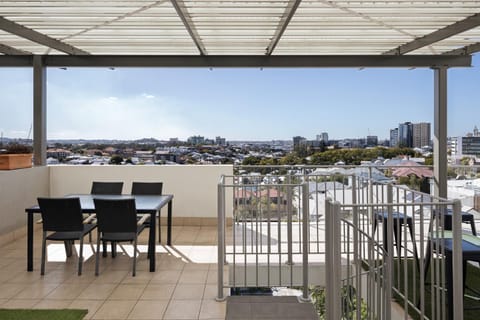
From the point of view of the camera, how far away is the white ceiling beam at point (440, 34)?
15.3 feet

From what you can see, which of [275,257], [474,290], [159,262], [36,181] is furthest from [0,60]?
[474,290]

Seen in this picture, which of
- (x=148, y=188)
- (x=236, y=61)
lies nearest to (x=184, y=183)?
(x=148, y=188)

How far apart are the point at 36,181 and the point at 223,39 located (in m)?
3.76

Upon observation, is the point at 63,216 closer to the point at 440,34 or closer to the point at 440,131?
the point at 440,34

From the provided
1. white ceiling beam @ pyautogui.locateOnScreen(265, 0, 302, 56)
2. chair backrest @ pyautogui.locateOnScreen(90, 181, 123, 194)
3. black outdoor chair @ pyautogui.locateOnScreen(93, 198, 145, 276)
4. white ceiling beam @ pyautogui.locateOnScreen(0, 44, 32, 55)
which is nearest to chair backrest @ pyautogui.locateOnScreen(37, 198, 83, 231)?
black outdoor chair @ pyautogui.locateOnScreen(93, 198, 145, 276)

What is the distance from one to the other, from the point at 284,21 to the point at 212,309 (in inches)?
126

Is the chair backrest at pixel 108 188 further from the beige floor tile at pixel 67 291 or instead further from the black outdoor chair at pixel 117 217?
the beige floor tile at pixel 67 291

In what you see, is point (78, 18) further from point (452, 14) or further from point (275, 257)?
point (452, 14)

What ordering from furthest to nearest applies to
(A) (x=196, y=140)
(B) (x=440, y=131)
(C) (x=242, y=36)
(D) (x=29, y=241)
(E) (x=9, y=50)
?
(A) (x=196, y=140)
(B) (x=440, y=131)
(E) (x=9, y=50)
(C) (x=242, y=36)
(D) (x=29, y=241)

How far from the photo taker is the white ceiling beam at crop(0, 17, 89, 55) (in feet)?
15.5

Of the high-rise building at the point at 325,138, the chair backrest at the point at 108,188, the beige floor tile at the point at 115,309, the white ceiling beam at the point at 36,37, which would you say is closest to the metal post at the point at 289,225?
the beige floor tile at the point at 115,309

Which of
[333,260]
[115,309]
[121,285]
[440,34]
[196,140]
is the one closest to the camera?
[333,260]

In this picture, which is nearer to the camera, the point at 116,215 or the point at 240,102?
the point at 116,215

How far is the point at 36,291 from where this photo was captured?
154 inches
